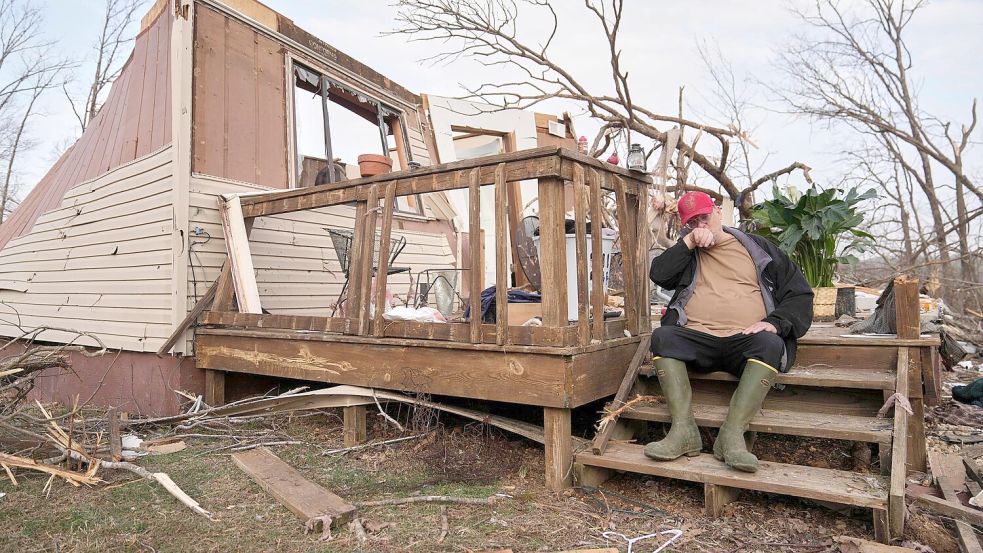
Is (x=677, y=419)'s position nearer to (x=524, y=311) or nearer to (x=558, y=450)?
(x=558, y=450)

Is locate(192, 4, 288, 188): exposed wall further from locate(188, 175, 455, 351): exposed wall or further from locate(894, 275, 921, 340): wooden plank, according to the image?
locate(894, 275, 921, 340): wooden plank

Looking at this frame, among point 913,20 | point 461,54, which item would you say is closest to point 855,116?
point 913,20

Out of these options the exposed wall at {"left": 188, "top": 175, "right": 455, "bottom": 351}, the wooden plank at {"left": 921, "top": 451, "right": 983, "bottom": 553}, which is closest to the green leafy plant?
the wooden plank at {"left": 921, "top": 451, "right": 983, "bottom": 553}

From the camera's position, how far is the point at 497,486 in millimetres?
3312

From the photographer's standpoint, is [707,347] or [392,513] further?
[707,347]

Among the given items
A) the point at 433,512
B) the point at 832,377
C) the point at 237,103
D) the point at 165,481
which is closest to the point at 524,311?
the point at 433,512

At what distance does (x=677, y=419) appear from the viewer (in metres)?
3.08

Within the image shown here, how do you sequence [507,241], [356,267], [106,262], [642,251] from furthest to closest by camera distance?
[106,262], [356,267], [642,251], [507,241]

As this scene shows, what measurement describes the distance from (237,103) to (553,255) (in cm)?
414

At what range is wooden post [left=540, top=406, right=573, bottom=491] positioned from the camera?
3244 mm

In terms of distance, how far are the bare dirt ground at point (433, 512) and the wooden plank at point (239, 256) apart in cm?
142

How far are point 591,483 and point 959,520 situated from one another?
63.5 inches

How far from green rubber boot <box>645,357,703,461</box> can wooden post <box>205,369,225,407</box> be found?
3.82m

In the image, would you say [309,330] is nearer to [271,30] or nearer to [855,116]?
[271,30]
